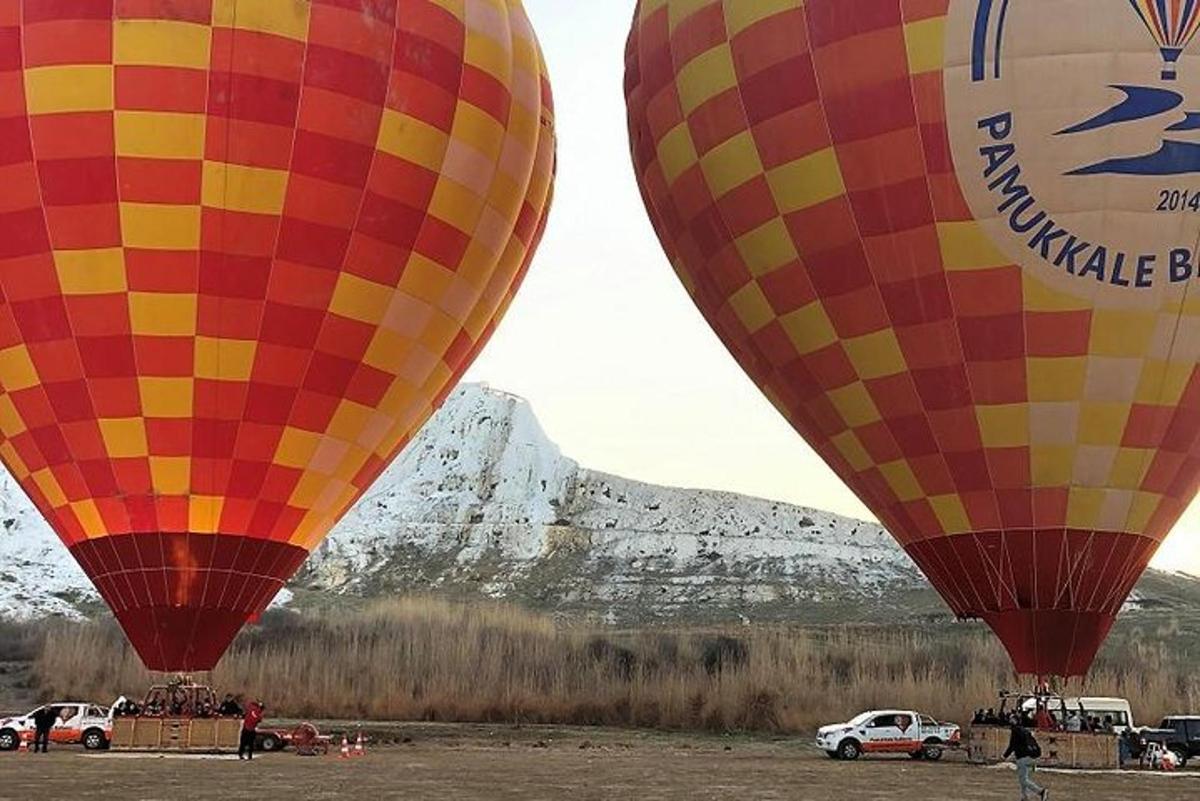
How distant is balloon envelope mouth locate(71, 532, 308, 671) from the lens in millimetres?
16250

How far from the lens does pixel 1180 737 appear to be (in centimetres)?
2372

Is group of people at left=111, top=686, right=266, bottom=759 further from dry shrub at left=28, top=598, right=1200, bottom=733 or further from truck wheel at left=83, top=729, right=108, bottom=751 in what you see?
dry shrub at left=28, top=598, right=1200, bottom=733

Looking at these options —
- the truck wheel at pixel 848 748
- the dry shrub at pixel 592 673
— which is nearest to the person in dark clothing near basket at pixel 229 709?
the truck wheel at pixel 848 748

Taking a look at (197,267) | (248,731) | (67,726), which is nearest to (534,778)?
(248,731)

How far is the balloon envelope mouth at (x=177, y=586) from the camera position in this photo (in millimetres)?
16250

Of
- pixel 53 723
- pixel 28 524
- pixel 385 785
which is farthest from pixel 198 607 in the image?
pixel 28 524

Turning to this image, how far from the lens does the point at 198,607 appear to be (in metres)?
16.5

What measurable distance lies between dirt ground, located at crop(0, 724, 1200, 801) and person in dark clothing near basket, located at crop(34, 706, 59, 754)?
500 millimetres

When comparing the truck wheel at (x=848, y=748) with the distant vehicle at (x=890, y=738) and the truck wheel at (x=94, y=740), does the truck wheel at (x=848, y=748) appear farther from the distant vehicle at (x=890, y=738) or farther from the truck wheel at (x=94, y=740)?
the truck wheel at (x=94, y=740)

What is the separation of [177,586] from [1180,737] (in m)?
18.5

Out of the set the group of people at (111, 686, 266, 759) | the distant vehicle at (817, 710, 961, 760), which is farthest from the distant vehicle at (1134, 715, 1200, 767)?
the group of people at (111, 686, 266, 759)

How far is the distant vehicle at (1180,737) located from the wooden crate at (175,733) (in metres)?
16.0

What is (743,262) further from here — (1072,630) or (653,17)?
(1072,630)

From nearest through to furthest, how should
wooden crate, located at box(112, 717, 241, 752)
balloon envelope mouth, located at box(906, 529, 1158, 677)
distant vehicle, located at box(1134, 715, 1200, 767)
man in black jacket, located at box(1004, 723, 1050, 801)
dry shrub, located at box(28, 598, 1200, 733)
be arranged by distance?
man in black jacket, located at box(1004, 723, 1050, 801) < balloon envelope mouth, located at box(906, 529, 1158, 677) < wooden crate, located at box(112, 717, 241, 752) < distant vehicle, located at box(1134, 715, 1200, 767) < dry shrub, located at box(28, 598, 1200, 733)
